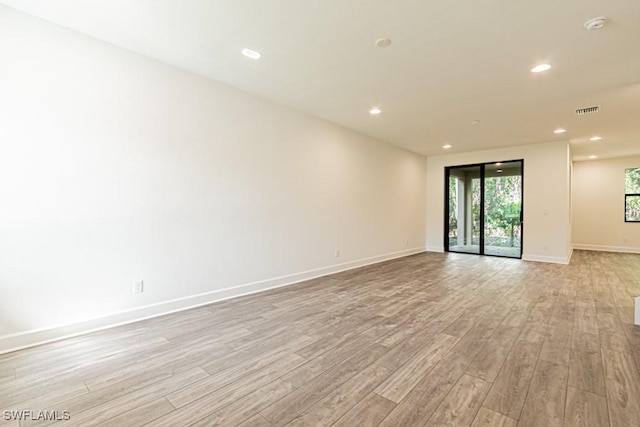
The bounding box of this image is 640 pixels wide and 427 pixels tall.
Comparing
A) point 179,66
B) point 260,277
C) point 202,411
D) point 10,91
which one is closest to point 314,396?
point 202,411

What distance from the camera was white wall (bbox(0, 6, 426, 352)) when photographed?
242 cm

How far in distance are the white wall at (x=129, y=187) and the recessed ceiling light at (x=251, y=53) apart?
802 mm

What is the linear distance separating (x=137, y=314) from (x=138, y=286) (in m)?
0.28

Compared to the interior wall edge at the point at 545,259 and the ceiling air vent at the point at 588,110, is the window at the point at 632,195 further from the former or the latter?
the ceiling air vent at the point at 588,110

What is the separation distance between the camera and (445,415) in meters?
1.64

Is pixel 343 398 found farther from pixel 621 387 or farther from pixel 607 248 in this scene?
pixel 607 248

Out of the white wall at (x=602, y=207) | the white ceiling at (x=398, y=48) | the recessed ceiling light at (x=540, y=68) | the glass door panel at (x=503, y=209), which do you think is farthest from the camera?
the white wall at (x=602, y=207)

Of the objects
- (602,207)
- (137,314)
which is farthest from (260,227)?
(602,207)

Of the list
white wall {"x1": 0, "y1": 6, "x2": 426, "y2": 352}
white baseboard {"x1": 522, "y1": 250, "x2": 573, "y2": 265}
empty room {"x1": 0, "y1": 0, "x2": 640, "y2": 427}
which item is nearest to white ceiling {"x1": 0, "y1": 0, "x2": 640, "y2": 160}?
empty room {"x1": 0, "y1": 0, "x2": 640, "y2": 427}

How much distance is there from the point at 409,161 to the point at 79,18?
22.2 ft

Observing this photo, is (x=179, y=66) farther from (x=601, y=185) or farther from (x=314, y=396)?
(x=601, y=185)

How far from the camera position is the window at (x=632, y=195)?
8023 mm
